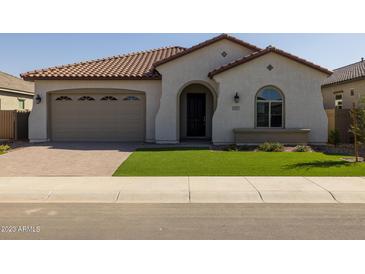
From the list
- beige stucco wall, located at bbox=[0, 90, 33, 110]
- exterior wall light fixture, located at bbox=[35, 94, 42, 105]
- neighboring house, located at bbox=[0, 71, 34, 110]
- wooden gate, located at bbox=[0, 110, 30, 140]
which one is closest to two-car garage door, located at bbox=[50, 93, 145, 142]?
exterior wall light fixture, located at bbox=[35, 94, 42, 105]

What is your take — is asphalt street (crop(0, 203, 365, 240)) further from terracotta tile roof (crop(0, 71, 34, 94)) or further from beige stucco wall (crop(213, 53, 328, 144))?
terracotta tile roof (crop(0, 71, 34, 94))

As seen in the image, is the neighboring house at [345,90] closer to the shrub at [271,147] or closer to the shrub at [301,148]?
the shrub at [301,148]

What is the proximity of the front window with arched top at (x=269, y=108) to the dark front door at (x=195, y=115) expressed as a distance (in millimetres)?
4067

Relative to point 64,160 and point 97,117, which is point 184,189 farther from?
point 97,117

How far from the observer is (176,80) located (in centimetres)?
1803

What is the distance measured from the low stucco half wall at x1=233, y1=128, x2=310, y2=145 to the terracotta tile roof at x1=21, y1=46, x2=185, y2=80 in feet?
17.5

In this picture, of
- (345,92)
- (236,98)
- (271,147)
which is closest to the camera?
(271,147)

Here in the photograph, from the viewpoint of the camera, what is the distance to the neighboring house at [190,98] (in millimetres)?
16875

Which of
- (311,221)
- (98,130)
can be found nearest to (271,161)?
(311,221)

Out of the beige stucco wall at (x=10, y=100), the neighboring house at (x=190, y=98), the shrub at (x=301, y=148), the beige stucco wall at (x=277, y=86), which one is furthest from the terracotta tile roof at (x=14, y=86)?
the shrub at (x=301, y=148)

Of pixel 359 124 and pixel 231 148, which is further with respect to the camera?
pixel 231 148

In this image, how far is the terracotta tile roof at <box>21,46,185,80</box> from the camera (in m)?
18.3

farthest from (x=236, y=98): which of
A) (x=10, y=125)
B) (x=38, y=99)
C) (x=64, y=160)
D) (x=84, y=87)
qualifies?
(x=10, y=125)

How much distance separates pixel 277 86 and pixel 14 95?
19440 mm
